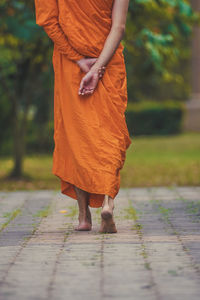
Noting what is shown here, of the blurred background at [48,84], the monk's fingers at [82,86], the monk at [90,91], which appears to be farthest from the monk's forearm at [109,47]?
the blurred background at [48,84]

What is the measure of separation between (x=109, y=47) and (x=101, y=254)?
1490 mm

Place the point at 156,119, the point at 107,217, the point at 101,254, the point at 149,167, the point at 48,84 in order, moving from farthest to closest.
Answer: the point at 156,119 → the point at 48,84 → the point at 149,167 → the point at 107,217 → the point at 101,254

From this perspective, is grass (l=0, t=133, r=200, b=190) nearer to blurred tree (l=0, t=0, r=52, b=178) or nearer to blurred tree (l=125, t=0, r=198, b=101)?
blurred tree (l=0, t=0, r=52, b=178)

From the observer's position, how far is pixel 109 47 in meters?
4.55

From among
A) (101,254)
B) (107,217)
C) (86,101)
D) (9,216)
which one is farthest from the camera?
(9,216)

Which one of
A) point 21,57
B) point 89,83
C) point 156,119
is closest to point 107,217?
point 89,83

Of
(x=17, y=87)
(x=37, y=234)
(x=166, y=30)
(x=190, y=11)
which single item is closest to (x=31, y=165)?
(x=17, y=87)

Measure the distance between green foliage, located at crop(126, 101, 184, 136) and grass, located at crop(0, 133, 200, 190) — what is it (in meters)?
3.84

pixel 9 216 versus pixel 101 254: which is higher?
pixel 101 254

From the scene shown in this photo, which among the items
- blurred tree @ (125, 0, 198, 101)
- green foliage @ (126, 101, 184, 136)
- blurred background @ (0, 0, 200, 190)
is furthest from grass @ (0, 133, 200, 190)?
green foliage @ (126, 101, 184, 136)

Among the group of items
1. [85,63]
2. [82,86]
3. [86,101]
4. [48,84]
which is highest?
[85,63]

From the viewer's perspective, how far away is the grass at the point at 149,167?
9789mm

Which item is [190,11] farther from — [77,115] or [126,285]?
[126,285]

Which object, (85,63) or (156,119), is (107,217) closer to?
(85,63)
